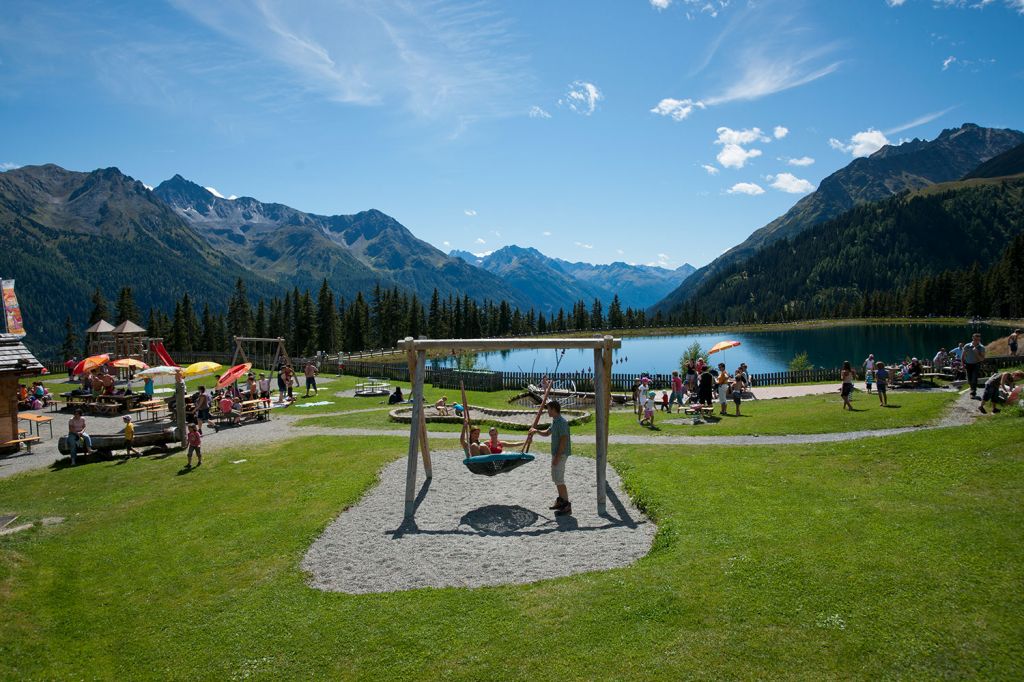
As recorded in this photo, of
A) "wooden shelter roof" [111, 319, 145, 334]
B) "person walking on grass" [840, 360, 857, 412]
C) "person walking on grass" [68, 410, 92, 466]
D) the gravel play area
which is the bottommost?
the gravel play area

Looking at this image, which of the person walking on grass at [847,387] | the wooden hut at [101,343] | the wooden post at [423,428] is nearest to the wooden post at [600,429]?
the wooden post at [423,428]

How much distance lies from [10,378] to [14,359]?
78 cm

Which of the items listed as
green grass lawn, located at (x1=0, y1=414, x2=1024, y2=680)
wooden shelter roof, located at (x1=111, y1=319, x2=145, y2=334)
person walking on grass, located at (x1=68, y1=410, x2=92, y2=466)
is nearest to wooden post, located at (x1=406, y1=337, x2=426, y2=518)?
green grass lawn, located at (x1=0, y1=414, x2=1024, y2=680)

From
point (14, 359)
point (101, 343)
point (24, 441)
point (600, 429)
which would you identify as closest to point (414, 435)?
point (600, 429)

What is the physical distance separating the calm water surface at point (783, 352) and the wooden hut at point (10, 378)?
4102 centimetres

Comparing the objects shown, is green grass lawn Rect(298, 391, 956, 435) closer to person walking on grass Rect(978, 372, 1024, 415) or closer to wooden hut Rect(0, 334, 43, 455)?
person walking on grass Rect(978, 372, 1024, 415)

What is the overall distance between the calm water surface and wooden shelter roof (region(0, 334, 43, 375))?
40832 mm

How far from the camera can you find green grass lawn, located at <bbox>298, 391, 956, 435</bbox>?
1753 cm

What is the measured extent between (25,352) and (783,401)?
31.9 meters

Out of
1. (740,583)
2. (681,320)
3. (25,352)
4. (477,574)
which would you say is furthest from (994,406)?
(681,320)

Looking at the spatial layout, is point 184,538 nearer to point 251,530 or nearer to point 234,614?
point 251,530

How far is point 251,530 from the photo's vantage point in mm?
11109

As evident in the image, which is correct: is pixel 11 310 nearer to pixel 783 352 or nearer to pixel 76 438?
pixel 76 438

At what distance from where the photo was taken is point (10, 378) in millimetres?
20516
